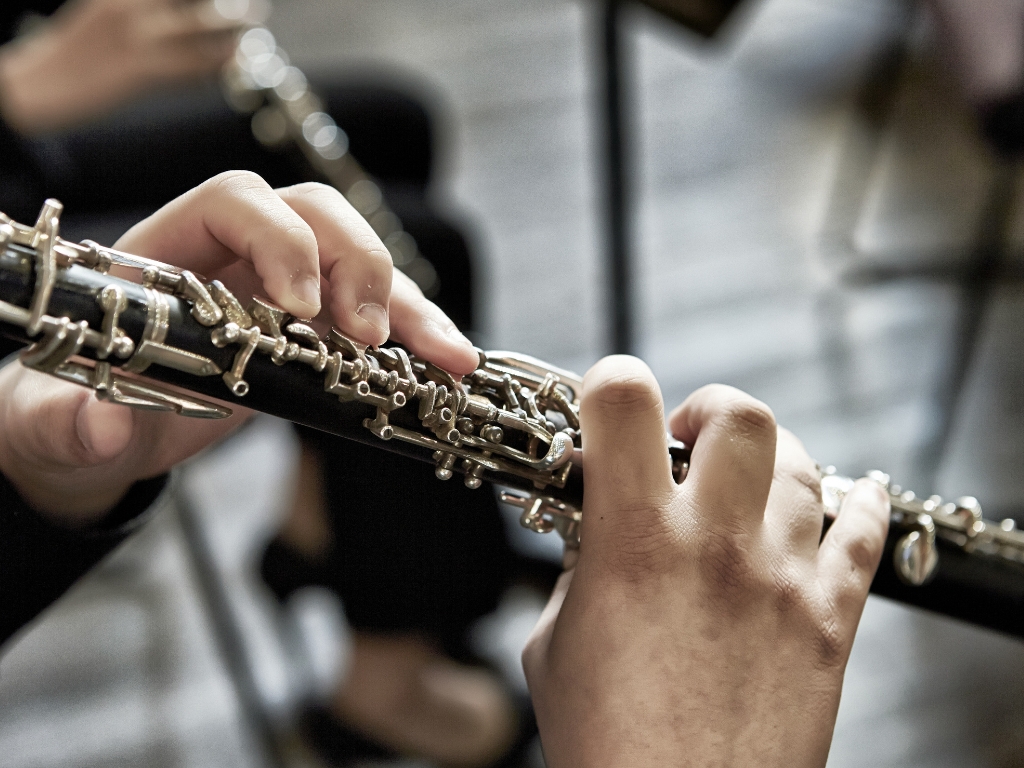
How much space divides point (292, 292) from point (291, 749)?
86 cm

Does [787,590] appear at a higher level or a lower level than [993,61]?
lower

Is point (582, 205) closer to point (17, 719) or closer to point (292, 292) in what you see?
point (17, 719)

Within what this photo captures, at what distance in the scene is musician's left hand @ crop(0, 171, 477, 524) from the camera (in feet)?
1.58

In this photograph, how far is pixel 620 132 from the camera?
1.36 meters

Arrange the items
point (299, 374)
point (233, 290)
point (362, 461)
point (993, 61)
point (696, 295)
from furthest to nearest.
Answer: point (696, 295)
point (993, 61)
point (362, 461)
point (233, 290)
point (299, 374)

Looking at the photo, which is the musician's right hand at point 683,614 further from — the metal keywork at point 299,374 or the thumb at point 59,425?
the thumb at point 59,425

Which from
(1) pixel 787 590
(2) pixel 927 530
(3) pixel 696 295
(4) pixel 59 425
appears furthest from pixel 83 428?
(3) pixel 696 295

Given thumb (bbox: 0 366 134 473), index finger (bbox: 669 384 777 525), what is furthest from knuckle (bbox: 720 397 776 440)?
thumb (bbox: 0 366 134 473)

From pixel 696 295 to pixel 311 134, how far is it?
3.18ft

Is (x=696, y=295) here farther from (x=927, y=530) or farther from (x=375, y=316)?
(x=375, y=316)

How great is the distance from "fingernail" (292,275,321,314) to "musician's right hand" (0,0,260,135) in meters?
0.68

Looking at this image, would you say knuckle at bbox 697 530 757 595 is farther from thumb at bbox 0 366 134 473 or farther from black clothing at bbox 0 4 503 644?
black clothing at bbox 0 4 503 644

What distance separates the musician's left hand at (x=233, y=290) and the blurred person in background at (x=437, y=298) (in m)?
0.42

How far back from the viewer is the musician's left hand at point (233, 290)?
0.48m
